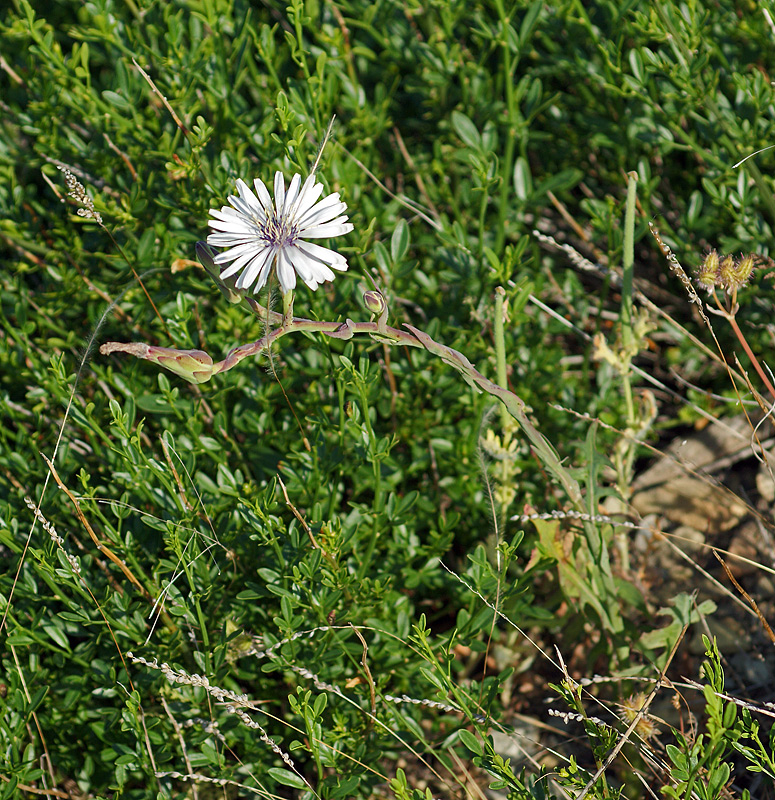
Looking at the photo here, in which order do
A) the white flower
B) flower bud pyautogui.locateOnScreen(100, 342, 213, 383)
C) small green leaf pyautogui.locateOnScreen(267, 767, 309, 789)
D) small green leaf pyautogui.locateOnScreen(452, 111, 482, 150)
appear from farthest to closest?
1. small green leaf pyautogui.locateOnScreen(452, 111, 482, 150)
2. small green leaf pyautogui.locateOnScreen(267, 767, 309, 789)
3. the white flower
4. flower bud pyautogui.locateOnScreen(100, 342, 213, 383)

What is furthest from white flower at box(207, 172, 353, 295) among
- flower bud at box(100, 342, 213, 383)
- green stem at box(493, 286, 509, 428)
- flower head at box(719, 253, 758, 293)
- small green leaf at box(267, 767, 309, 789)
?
small green leaf at box(267, 767, 309, 789)

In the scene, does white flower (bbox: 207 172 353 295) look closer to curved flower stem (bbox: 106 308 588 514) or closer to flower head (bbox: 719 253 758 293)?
curved flower stem (bbox: 106 308 588 514)

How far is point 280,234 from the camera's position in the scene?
1727 mm

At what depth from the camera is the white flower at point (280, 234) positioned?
1.65 metres

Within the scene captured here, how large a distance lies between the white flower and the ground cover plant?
0.01m

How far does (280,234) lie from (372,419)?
0.75 m

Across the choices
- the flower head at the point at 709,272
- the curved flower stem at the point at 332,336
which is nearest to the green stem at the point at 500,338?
the curved flower stem at the point at 332,336

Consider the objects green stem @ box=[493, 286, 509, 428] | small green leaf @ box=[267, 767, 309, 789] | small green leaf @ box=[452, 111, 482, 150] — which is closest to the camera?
small green leaf @ box=[267, 767, 309, 789]

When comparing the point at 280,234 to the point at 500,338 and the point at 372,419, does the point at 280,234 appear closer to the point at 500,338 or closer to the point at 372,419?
the point at 500,338

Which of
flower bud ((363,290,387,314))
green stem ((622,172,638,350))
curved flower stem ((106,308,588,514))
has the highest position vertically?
green stem ((622,172,638,350))

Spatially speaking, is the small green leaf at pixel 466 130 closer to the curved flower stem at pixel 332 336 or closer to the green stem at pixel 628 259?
the green stem at pixel 628 259

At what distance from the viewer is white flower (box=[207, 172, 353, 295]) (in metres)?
1.65

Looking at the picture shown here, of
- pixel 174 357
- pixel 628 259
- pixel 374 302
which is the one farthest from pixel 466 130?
pixel 174 357

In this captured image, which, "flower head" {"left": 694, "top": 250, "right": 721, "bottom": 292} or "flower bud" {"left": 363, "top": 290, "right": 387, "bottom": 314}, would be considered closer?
"flower bud" {"left": 363, "top": 290, "right": 387, "bottom": 314}
